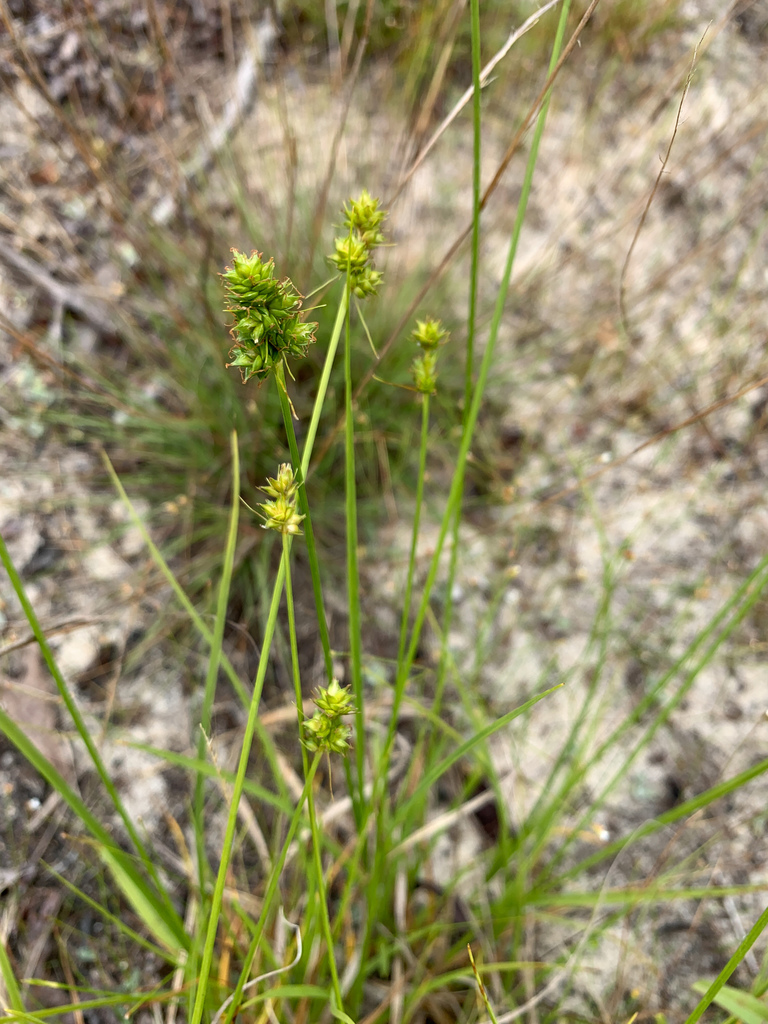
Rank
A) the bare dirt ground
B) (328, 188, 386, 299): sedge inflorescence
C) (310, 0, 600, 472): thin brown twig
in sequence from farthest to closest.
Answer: the bare dirt ground → (310, 0, 600, 472): thin brown twig → (328, 188, 386, 299): sedge inflorescence

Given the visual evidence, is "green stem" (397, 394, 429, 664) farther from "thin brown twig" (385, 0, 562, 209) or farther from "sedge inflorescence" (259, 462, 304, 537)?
"thin brown twig" (385, 0, 562, 209)

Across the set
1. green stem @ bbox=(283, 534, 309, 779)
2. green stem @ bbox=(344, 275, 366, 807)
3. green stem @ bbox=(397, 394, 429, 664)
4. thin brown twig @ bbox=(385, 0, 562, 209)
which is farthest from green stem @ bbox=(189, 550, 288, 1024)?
thin brown twig @ bbox=(385, 0, 562, 209)

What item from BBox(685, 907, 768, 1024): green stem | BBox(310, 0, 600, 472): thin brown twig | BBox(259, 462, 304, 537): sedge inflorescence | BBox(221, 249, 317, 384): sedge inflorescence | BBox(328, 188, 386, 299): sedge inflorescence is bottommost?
BBox(685, 907, 768, 1024): green stem

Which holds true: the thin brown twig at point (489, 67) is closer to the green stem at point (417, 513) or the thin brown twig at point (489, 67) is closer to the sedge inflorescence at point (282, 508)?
the green stem at point (417, 513)

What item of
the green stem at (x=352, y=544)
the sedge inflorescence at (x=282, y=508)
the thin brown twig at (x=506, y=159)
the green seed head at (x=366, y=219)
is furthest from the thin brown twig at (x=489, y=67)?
the sedge inflorescence at (x=282, y=508)

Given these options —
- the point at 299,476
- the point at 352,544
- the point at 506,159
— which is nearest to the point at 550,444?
the point at 506,159

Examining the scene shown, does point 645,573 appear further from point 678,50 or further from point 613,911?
point 678,50
